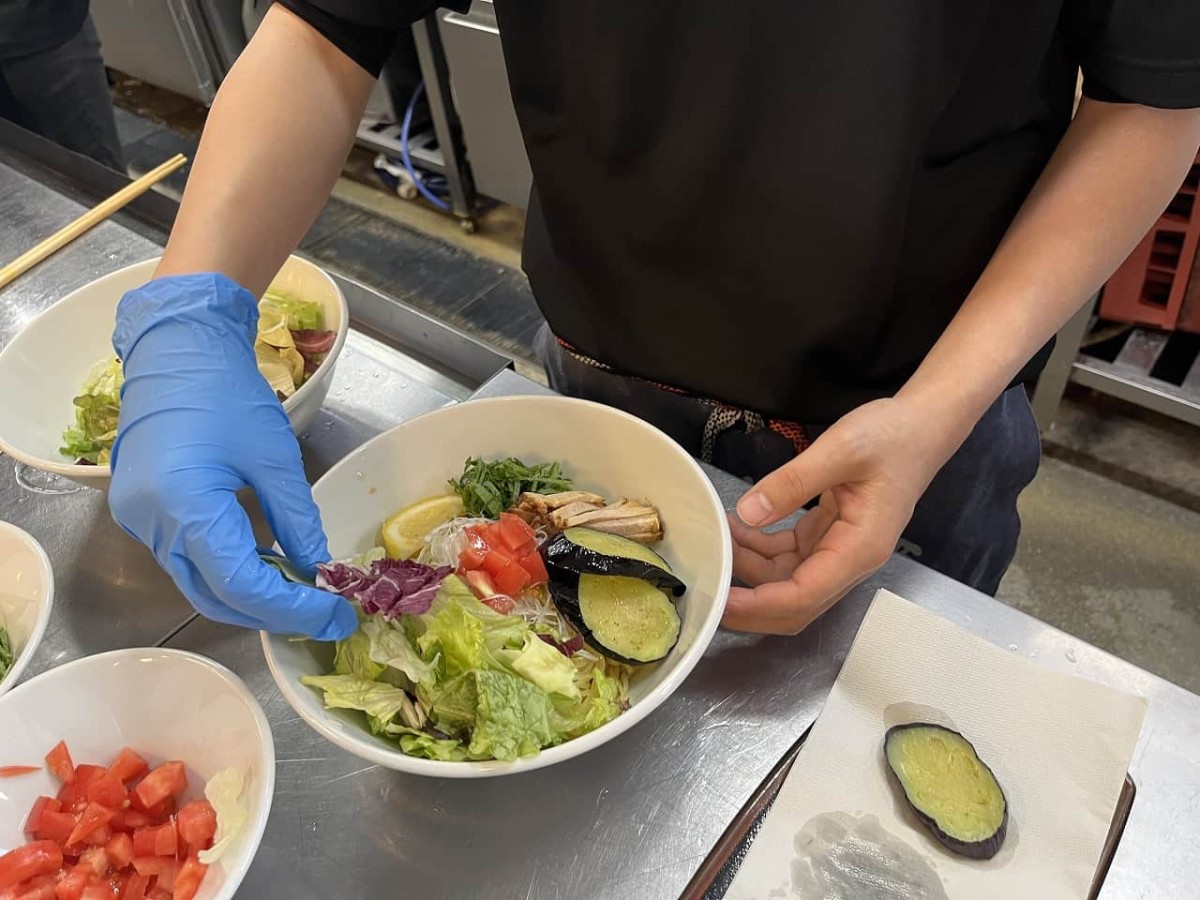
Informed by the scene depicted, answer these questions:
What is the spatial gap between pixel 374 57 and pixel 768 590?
0.82 meters

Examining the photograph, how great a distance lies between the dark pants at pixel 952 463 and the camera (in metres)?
1.29

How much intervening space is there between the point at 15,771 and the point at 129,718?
0.36 ft

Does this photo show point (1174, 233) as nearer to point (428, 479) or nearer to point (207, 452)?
point (428, 479)

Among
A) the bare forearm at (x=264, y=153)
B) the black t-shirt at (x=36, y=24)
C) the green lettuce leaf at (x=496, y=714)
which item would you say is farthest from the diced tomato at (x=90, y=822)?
the black t-shirt at (x=36, y=24)

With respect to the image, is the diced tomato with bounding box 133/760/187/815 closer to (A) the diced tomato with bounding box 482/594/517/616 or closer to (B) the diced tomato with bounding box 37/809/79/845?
(B) the diced tomato with bounding box 37/809/79/845

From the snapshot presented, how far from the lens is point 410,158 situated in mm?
3688

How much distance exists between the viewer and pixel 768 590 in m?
0.92

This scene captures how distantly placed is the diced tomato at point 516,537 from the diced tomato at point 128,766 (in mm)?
432

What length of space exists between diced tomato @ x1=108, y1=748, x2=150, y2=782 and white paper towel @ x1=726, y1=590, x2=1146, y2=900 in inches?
23.9

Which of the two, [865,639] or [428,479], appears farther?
[428,479]

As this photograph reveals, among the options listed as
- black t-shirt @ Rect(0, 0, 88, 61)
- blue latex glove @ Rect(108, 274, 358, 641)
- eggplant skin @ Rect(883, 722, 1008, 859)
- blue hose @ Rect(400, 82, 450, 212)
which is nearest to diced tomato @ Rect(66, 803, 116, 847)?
blue latex glove @ Rect(108, 274, 358, 641)

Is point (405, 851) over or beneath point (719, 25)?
beneath

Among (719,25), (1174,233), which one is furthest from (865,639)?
(1174,233)

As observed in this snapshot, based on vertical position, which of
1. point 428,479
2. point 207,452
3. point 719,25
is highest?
point 719,25
